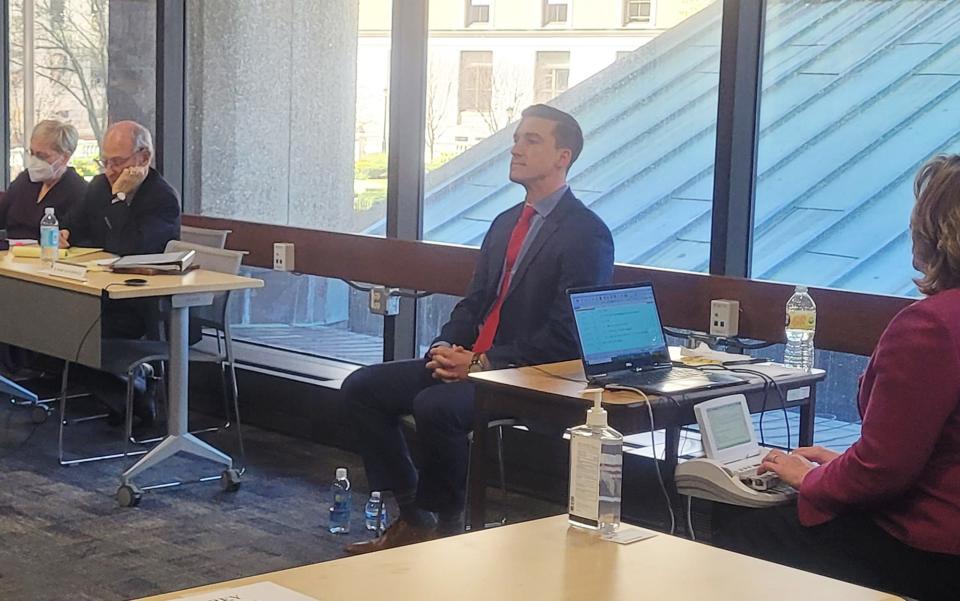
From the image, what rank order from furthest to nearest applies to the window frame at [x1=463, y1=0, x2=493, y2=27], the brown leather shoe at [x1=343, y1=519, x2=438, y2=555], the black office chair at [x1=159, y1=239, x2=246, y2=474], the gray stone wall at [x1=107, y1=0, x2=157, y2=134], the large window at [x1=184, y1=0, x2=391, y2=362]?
the gray stone wall at [x1=107, y1=0, x2=157, y2=134], the large window at [x1=184, y1=0, x2=391, y2=362], the window frame at [x1=463, y1=0, x2=493, y2=27], the black office chair at [x1=159, y1=239, x2=246, y2=474], the brown leather shoe at [x1=343, y1=519, x2=438, y2=555]

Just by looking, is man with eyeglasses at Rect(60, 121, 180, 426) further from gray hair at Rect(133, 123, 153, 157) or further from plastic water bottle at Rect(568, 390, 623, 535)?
plastic water bottle at Rect(568, 390, 623, 535)

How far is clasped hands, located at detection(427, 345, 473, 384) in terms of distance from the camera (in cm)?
414

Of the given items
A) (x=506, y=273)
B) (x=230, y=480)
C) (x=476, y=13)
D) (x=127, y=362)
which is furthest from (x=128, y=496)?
(x=476, y=13)

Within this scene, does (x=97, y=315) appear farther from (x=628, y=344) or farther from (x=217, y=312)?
(x=628, y=344)

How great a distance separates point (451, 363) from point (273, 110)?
2.61m

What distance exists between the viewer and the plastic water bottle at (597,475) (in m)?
2.04

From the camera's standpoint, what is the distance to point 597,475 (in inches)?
80.4

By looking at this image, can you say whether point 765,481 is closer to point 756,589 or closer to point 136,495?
point 756,589

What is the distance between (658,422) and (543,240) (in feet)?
3.45

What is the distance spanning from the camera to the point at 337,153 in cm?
599

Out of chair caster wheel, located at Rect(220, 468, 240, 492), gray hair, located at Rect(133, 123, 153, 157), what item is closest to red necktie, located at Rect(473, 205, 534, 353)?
chair caster wheel, located at Rect(220, 468, 240, 492)

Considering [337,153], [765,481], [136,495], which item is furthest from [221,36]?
[765,481]

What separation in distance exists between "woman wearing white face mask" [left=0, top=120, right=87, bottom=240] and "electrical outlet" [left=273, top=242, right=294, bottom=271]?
123 cm

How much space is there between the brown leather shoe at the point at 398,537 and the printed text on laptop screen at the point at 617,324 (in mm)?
1000
